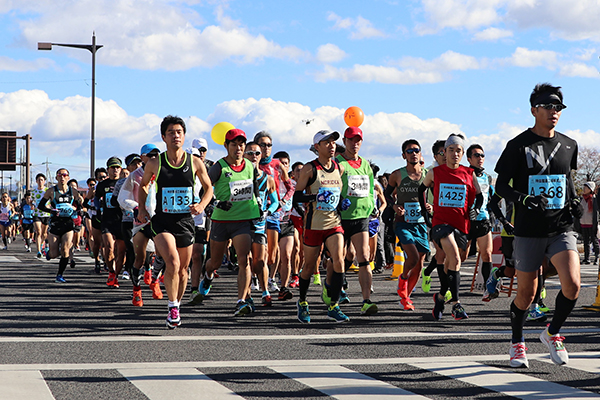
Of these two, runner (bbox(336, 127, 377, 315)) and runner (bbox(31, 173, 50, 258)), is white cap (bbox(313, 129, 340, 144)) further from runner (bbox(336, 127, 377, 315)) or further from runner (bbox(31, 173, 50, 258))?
runner (bbox(31, 173, 50, 258))

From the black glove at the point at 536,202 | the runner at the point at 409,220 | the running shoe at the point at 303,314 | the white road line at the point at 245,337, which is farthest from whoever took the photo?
the runner at the point at 409,220

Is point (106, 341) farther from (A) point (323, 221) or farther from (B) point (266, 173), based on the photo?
(B) point (266, 173)

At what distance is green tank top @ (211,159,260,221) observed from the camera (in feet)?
30.8

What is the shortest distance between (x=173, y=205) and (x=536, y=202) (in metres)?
3.80

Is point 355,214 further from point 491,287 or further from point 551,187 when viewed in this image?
point 551,187

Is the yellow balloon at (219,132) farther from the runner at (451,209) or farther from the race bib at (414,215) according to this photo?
the runner at (451,209)

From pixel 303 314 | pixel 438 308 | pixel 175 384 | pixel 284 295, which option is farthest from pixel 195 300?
pixel 175 384

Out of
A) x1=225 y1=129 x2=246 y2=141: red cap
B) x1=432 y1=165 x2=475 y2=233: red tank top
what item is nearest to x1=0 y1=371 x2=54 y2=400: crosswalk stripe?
x1=225 y1=129 x2=246 y2=141: red cap

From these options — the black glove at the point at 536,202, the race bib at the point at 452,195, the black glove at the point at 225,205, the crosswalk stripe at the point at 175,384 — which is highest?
the race bib at the point at 452,195

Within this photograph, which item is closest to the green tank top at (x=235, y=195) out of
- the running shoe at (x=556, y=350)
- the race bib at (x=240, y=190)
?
the race bib at (x=240, y=190)

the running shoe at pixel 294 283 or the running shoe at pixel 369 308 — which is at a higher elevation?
the running shoe at pixel 369 308

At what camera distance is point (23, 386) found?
211 inches

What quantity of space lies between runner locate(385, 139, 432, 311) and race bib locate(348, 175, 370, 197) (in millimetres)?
947

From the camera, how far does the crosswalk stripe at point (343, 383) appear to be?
517 cm
